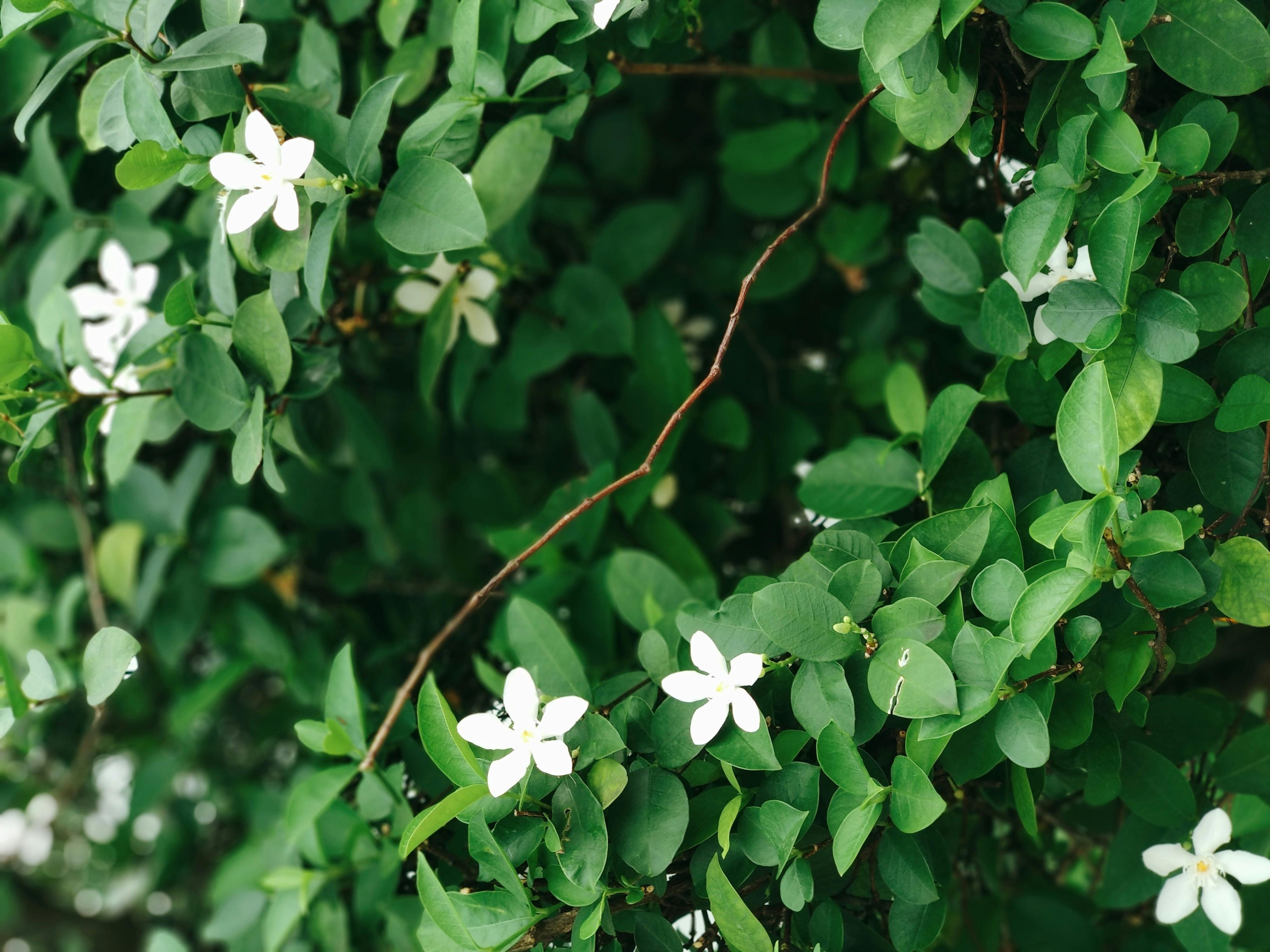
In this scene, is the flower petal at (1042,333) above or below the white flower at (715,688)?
above

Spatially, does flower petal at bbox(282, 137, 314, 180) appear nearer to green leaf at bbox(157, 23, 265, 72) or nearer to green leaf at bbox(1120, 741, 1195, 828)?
green leaf at bbox(157, 23, 265, 72)

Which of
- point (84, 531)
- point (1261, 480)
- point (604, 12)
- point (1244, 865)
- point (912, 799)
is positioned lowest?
point (84, 531)

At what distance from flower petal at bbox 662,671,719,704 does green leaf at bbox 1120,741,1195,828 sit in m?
0.28

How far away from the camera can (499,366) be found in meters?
0.93

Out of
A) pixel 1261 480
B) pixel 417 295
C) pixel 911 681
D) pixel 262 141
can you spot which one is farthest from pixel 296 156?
pixel 1261 480

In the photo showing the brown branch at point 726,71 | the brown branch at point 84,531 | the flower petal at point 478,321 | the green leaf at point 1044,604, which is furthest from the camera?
the brown branch at point 84,531

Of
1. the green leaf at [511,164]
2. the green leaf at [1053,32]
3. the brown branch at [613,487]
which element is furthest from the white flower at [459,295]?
the green leaf at [1053,32]

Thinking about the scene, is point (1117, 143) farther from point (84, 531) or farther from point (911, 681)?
point (84, 531)

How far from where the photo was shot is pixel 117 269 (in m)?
0.78

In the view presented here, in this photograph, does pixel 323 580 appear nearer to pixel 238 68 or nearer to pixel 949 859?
pixel 238 68

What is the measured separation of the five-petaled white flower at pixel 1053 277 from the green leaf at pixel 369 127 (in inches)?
15.2

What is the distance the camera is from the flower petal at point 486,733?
51cm

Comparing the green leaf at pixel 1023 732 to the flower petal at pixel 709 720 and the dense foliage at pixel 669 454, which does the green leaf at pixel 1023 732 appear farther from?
the flower petal at pixel 709 720

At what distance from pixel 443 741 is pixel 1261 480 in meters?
0.47
